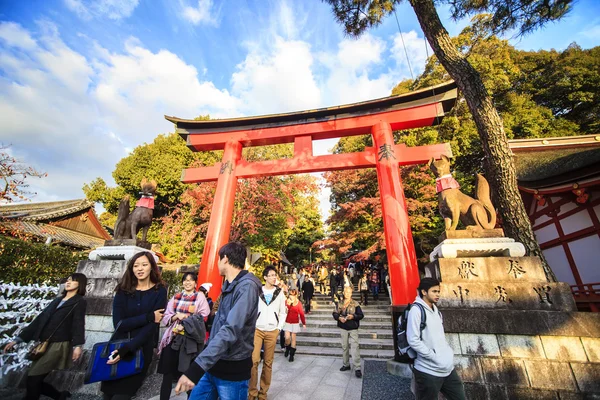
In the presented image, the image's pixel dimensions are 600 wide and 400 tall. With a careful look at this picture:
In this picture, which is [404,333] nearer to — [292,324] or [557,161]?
[292,324]

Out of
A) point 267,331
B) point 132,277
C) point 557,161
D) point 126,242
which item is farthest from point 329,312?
point 557,161

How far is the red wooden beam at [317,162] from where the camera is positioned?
6422 millimetres

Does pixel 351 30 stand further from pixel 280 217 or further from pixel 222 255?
pixel 280 217

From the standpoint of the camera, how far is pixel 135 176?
49.3 feet

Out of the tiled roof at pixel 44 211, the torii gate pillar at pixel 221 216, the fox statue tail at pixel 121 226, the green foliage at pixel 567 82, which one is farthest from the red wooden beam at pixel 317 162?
the tiled roof at pixel 44 211

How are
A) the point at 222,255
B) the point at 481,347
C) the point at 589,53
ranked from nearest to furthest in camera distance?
the point at 222,255 → the point at 481,347 → the point at 589,53

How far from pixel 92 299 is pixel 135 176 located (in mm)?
13006

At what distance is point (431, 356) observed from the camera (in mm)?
2146

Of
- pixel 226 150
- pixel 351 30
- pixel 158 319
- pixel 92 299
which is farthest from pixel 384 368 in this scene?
pixel 351 30

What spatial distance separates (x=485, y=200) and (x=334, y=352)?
4.84m

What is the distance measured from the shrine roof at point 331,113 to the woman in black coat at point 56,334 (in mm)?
6027

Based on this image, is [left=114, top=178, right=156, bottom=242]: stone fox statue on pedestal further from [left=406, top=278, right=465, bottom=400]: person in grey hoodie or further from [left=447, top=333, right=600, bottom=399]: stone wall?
[left=447, top=333, right=600, bottom=399]: stone wall

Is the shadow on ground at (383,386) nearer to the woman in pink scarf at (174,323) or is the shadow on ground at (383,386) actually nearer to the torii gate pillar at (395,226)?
the torii gate pillar at (395,226)

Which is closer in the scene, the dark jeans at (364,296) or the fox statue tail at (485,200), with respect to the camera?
the fox statue tail at (485,200)
